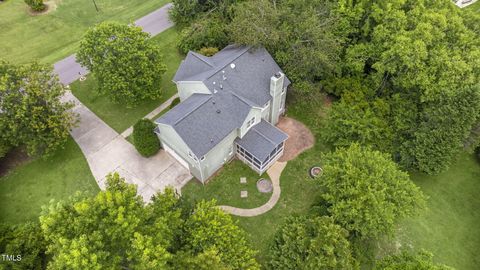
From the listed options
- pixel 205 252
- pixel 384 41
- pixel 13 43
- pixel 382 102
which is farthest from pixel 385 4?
pixel 13 43

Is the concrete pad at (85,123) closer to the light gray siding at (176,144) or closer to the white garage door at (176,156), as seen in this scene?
the white garage door at (176,156)

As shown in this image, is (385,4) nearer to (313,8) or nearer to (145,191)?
(313,8)

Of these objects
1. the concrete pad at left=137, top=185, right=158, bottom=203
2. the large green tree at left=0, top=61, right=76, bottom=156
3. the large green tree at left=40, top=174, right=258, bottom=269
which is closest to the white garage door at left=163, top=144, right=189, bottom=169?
the concrete pad at left=137, top=185, right=158, bottom=203

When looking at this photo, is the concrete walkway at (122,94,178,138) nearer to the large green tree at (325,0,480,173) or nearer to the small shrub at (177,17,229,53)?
the small shrub at (177,17,229,53)

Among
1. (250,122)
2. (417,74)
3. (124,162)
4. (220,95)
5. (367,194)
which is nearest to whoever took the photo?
(367,194)

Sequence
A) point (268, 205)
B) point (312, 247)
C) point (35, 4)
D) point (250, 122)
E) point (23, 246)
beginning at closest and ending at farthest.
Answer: point (312, 247), point (23, 246), point (268, 205), point (250, 122), point (35, 4)

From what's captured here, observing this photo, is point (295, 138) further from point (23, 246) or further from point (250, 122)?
point (23, 246)

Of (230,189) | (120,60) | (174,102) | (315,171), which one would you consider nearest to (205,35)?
(174,102)
